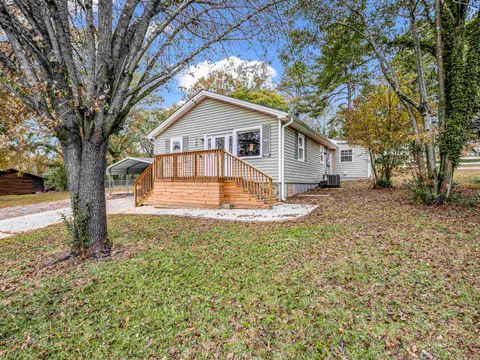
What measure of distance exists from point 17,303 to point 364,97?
13.2 meters

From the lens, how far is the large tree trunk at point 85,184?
3.87 metres

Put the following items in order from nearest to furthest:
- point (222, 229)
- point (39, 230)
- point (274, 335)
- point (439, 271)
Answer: point (274, 335)
point (439, 271)
point (222, 229)
point (39, 230)

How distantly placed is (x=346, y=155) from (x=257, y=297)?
1918 cm

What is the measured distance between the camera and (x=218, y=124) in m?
10.5

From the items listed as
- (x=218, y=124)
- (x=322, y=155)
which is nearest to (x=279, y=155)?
(x=218, y=124)

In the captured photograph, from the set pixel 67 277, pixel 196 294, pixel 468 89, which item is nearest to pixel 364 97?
pixel 468 89

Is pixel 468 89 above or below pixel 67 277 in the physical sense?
above

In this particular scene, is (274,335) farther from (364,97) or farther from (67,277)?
(364,97)

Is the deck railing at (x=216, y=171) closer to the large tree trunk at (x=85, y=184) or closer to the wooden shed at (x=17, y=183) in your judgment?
the large tree trunk at (x=85, y=184)

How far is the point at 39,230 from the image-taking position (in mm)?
6355

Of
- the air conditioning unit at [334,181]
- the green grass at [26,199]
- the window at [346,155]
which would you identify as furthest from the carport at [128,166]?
the window at [346,155]

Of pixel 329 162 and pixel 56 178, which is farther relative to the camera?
pixel 56 178

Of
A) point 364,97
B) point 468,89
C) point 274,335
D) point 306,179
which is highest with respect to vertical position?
point 364,97

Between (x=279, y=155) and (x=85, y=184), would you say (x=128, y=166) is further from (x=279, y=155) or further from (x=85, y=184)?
(x=85, y=184)
